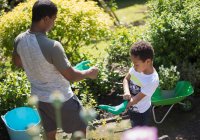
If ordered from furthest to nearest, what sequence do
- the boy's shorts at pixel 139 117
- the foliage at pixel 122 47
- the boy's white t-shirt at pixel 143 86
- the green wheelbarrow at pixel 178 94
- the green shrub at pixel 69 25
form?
1. the green shrub at pixel 69 25
2. the foliage at pixel 122 47
3. the green wheelbarrow at pixel 178 94
4. the boy's shorts at pixel 139 117
5. the boy's white t-shirt at pixel 143 86

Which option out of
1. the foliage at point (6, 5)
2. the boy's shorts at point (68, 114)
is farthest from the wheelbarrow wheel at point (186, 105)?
the foliage at point (6, 5)

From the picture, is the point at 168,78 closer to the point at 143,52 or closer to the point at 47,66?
the point at 143,52

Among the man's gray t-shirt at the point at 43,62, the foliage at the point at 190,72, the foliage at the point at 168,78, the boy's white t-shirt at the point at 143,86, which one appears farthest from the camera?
the foliage at the point at 190,72

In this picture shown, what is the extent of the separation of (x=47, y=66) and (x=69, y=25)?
2636 millimetres

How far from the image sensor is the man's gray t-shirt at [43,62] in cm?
312

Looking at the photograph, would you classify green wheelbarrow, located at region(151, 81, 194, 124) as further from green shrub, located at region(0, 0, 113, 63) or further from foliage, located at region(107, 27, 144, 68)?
green shrub, located at region(0, 0, 113, 63)

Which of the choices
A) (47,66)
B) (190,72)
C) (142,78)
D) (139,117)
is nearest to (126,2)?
(190,72)

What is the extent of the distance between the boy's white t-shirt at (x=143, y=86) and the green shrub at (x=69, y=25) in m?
2.30

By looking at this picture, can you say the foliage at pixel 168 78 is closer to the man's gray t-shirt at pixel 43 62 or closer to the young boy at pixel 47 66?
the young boy at pixel 47 66

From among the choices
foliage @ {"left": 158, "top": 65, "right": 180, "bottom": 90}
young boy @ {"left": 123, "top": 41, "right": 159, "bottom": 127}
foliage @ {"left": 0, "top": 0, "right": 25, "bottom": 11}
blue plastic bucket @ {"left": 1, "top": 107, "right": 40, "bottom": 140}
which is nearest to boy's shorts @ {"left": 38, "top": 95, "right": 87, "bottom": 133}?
young boy @ {"left": 123, "top": 41, "right": 159, "bottom": 127}

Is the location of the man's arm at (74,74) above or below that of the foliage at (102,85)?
above

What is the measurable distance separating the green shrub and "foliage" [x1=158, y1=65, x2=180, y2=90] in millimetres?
1335

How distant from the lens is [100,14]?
241 inches

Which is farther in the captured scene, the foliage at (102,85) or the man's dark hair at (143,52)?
the foliage at (102,85)
